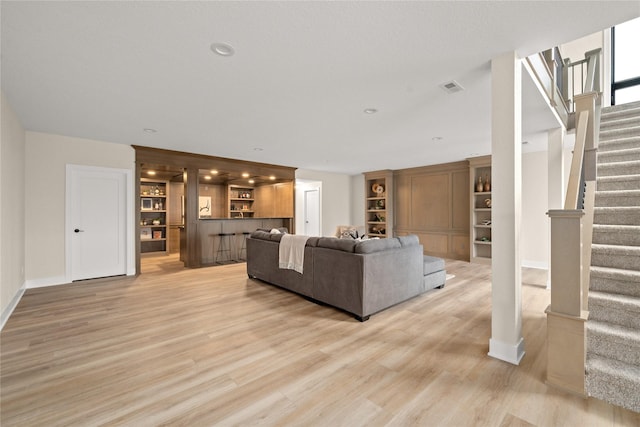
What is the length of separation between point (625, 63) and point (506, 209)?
5876mm

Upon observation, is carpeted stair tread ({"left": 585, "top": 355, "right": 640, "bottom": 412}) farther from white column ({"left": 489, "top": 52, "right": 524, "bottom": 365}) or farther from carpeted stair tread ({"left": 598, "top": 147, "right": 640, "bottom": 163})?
carpeted stair tread ({"left": 598, "top": 147, "right": 640, "bottom": 163})

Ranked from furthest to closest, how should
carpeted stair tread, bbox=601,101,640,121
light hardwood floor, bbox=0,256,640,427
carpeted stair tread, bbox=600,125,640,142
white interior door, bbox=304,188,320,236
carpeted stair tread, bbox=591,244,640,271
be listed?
white interior door, bbox=304,188,320,236, carpeted stair tread, bbox=601,101,640,121, carpeted stair tread, bbox=600,125,640,142, carpeted stair tread, bbox=591,244,640,271, light hardwood floor, bbox=0,256,640,427

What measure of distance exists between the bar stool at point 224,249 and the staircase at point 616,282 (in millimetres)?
6552

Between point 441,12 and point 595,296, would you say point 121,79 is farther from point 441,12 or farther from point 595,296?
point 595,296

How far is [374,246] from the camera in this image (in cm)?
326

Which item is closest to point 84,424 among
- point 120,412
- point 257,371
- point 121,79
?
point 120,412

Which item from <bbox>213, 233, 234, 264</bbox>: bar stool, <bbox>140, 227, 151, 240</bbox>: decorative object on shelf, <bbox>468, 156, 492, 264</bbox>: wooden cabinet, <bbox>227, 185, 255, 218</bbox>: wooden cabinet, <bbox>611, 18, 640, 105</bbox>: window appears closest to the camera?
<bbox>611, 18, 640, 105</bbox>: window

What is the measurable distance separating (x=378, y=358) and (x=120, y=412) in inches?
71.5

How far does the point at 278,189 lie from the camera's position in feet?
29.5

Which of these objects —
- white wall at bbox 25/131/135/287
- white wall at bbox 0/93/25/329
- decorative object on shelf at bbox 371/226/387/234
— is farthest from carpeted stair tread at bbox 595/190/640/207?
white wall at bbox 25/131/135/287

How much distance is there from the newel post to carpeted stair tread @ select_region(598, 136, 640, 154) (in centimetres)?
271

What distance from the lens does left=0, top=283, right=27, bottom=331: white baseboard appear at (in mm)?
3029

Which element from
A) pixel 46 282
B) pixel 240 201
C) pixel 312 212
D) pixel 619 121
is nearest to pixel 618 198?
pixel 619 121

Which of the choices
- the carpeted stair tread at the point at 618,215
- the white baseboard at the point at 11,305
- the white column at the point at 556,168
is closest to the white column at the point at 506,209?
the carpeted stair tread at the point at 618,215
